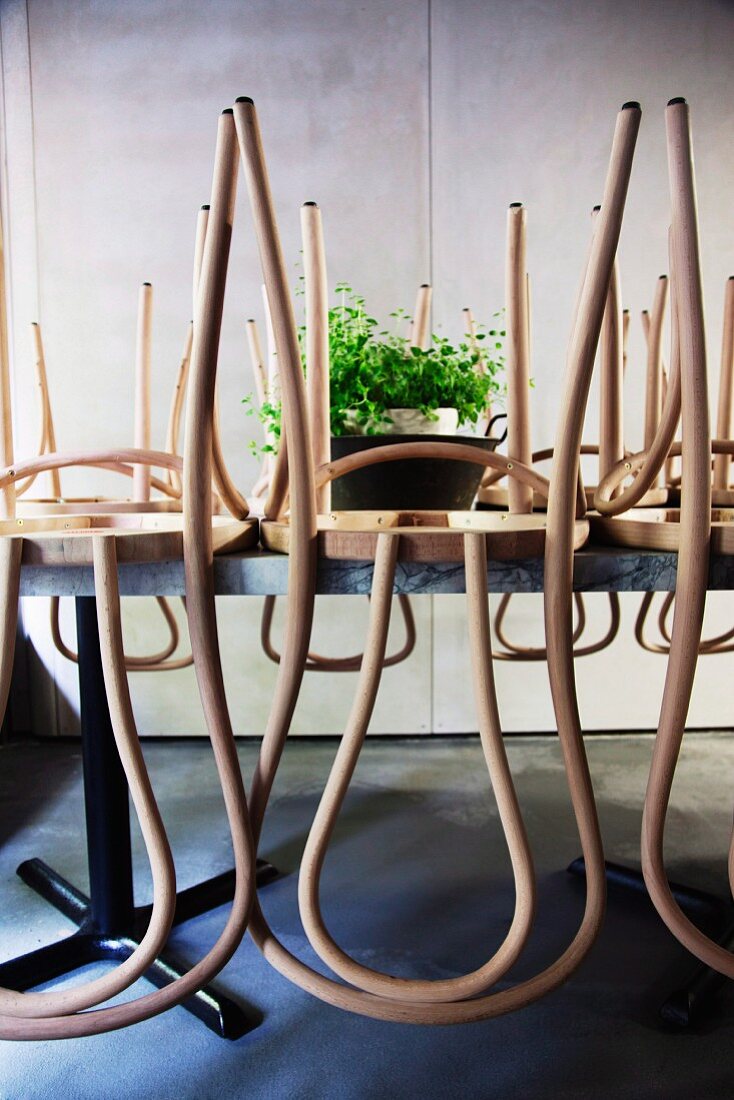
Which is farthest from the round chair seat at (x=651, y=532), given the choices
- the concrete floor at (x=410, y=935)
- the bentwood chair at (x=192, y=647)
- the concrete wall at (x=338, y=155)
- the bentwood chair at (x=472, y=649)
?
the concrete wall at (x=338, y=155)

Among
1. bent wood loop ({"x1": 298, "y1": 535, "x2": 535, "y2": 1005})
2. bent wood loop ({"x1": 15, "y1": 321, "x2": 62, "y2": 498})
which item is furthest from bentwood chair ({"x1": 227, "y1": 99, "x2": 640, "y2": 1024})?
bent wood loop ({"x1": 15, "y1": 321, "x2": 62, "y2": 498})

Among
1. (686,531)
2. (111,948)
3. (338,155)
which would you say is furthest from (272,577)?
(338,155)

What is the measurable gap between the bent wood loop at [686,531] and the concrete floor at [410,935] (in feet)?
1.51

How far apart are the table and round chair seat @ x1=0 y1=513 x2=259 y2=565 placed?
3cm

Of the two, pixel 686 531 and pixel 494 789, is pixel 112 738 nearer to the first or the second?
pixel 494 789

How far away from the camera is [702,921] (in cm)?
150

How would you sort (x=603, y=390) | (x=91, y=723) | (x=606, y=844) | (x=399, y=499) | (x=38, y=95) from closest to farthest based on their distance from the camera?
(x=603, y=390) < (x=399, y=499) < (x=91, y=723) < (x=606, y=844) < (x=38, y=95)

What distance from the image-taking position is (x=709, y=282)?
111 inches

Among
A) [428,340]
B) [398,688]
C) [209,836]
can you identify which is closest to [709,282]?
[428,340]

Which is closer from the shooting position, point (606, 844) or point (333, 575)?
point (333, 575)

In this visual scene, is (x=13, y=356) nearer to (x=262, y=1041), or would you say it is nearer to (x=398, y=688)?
(x=398, y=688)

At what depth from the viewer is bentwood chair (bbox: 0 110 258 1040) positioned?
770 millimetres

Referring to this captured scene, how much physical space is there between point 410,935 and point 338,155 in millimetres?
2341

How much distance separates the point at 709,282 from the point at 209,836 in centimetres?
234
